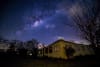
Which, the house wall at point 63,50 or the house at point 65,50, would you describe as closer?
the house at point 65,50

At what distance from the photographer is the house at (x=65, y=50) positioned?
4078cm

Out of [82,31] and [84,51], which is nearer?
[82,31]

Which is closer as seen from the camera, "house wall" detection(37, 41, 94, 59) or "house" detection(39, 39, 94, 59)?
"house" detection(39, 39, 94, 59)

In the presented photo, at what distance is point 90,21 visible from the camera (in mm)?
30703

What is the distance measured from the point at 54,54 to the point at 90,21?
15083 mm

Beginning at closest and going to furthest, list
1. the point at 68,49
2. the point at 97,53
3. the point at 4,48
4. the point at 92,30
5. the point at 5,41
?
1. the point at 92,30
2. the point at 97,53
3. the point at 68,49
4. the point at 4,48
5. the point at 5,41

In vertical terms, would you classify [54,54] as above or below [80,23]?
below

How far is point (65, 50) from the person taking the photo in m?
40.9

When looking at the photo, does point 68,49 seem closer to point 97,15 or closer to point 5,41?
point 97,15

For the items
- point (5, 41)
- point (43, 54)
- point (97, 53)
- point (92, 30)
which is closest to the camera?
point (92, 30)

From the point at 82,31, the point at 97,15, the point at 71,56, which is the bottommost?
the point at 71,56

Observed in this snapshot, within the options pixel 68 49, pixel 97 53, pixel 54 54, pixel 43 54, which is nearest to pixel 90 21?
pixel 97 53

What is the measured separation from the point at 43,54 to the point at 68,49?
932cm

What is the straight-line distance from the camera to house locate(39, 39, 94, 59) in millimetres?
40781
